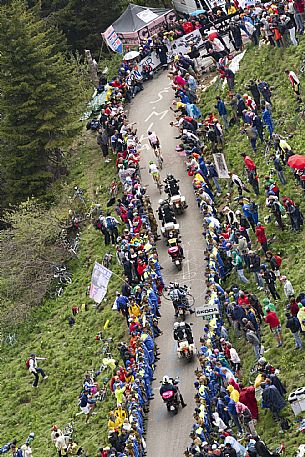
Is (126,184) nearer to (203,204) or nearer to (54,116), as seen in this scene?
(203,204)

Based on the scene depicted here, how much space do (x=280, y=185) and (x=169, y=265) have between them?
533cm

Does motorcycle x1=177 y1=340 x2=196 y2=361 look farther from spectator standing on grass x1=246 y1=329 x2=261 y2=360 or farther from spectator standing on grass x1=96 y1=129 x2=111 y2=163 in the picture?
spectator standing on grass x1=96 y1=129 x2=111 y2=163

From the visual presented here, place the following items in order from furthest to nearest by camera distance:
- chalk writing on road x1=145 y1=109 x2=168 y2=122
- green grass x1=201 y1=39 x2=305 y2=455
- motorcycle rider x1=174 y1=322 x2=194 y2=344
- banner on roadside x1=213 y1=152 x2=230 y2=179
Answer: chalk writing on road x1=145 y1=109 x2=168 y2=122, banner on roadside x1=213 y1=152 x2=230 y2=179, motorcycle rider x1=174 y1=322 x2=194 y2=344, green grass x1=201 y1=39 x2=305 y2=455

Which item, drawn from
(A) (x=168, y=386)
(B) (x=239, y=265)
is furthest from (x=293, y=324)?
(B) (x=239, y=265)

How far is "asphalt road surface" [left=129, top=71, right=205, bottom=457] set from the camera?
38656mm

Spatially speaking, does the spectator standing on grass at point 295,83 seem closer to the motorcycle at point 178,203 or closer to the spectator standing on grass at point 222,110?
the spectator standing on grass at point 222,110

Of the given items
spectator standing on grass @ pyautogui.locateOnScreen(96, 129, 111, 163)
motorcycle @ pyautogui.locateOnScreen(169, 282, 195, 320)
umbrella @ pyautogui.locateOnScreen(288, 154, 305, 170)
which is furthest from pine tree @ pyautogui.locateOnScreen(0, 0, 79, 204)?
umbrella @ pyautogui.locateOnScreen(288, 154, 305, 170)

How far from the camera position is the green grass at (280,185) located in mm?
36309

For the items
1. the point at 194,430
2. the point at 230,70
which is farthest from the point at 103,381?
the point at 230,70

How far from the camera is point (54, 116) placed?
65062mm

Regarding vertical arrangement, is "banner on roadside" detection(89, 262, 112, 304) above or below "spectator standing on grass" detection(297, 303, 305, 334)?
below

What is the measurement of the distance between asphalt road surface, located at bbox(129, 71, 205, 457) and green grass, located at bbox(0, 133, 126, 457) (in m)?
3.18

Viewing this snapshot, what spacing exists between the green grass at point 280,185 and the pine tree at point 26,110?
8.99 m

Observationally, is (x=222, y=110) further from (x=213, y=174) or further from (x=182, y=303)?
(x=182, y=303)
